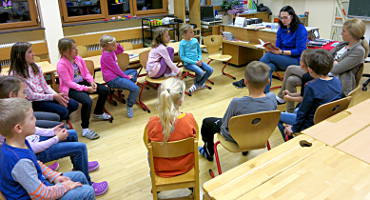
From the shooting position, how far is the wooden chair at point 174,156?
5.76ft

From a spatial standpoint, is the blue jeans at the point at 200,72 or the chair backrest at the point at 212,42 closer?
the blue jeans at the point at 200,72

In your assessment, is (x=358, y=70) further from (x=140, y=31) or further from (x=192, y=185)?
(x=140, y=31)

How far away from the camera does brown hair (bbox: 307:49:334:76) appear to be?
218 centimetres

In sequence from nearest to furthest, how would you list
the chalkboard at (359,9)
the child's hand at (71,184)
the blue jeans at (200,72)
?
the child's hand at (71,184), the blue jeans at (200,72), the chalkboard at (359,9)

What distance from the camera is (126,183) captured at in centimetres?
247

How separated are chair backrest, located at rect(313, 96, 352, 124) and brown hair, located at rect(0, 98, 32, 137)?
1.80 metres

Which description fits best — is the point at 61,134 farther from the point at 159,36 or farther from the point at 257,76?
the point at 159,36

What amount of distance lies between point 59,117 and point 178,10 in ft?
14.4

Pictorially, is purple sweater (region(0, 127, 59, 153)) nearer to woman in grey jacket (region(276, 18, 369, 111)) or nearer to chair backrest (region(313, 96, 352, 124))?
chair backrest (region(313, 96, 352, 124))

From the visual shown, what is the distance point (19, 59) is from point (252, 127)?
7.55 ft

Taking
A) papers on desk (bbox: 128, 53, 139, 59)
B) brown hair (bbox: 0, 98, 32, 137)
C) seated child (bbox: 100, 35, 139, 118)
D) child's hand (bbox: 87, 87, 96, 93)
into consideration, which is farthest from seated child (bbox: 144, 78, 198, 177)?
A: papers on desk (bbox: 128, 53, 139, 59)

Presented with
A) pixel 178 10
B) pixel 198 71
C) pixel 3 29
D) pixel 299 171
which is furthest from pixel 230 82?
pixel 3 29

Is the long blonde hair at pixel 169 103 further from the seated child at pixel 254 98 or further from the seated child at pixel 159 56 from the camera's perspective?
the seated child at pixel 159 56

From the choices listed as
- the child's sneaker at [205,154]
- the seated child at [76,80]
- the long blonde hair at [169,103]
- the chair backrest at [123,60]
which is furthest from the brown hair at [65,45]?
the child's sneaker at [205,154]
